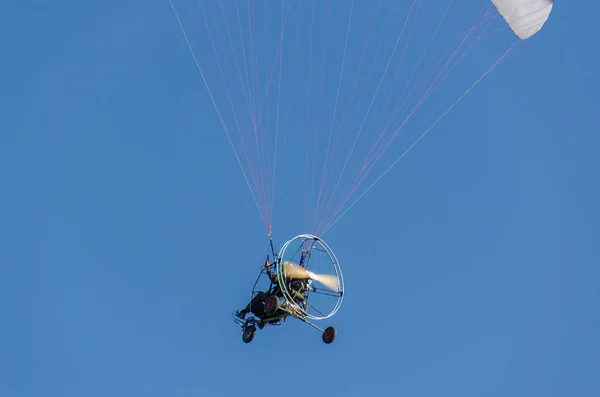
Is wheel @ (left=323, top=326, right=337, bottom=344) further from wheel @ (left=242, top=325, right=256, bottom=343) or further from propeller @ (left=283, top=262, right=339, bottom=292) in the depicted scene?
wheel @ (left=242, top=325, right=256, bottom=343)

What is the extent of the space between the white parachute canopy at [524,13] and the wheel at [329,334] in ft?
29.6

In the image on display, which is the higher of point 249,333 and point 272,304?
point 249,333

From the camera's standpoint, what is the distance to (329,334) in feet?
59.2

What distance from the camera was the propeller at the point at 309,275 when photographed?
1769cm

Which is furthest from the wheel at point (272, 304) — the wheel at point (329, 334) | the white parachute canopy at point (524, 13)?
the white parachute canopy at point (524, 13)

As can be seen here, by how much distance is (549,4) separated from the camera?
1886 cm

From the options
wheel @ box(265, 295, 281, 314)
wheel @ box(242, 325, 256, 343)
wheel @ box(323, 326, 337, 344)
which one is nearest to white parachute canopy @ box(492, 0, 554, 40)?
wheel @ box(323, 326, 337, 344)

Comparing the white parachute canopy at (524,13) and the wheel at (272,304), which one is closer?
the wheel at (272,304)

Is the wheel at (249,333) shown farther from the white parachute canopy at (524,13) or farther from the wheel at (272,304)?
the white parachute canopy at (524,13)

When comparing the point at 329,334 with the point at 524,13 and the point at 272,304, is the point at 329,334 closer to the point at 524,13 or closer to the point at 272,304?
the point at 272,304

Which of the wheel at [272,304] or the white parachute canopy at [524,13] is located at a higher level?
the white parachute canopy at [524,13]

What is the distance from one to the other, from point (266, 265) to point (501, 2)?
29.4 ft

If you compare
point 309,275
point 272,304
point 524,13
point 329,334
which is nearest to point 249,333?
point 272,304

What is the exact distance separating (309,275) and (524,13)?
28.2 ft
